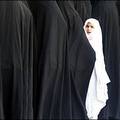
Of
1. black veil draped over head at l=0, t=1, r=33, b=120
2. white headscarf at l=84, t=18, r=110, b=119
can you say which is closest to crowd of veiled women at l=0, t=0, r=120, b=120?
black veil draped over head at l=0, t=1, r=33, b=120

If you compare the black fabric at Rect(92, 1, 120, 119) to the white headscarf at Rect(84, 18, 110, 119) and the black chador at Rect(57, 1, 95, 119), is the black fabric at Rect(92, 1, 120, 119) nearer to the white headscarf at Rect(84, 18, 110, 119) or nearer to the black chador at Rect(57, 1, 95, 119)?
the white headscarf at Rect(84, 18, 110, 119)

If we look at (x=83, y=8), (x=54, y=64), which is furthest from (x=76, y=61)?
(x=83, y=8)

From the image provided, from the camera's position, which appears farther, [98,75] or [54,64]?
[98,75]

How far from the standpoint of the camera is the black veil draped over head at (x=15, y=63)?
135 cm

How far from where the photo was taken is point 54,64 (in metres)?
1.44

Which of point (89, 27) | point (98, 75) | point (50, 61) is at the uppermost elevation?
point (89, 27)

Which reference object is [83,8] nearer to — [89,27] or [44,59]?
[89,27]

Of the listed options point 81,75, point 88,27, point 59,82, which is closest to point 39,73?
point 59,82

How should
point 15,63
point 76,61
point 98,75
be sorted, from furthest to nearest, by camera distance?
point 98,75
point 76,61
point 15,63

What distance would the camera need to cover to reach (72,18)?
4.96ft

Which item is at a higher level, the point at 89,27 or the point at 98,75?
the point at 89,27

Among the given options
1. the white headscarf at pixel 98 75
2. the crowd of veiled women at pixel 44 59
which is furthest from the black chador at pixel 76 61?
the white headscarf at pixel 98 75

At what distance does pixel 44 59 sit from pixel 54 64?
0.05 m

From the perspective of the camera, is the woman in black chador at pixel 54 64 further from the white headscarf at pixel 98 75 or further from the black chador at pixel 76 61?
the white headscarf at pixel 98 75
